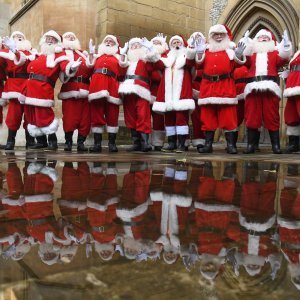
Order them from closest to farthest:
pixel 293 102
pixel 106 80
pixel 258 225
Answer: pixel 258 225 → pixel 293 102 → pixel 106 80

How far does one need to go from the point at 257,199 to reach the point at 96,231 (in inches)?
32.2

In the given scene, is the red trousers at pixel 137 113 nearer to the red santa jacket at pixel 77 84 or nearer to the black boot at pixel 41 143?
the red santa jacket at pixel 77 84

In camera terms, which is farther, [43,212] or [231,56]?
[231,56]


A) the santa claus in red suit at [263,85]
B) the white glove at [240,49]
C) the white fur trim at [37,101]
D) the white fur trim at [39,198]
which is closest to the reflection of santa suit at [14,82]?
the white fur trim at [37,101]

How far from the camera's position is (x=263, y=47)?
200 inches

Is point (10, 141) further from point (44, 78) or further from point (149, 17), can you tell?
point (149, 17)

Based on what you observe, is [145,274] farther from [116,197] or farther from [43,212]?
[116,197]

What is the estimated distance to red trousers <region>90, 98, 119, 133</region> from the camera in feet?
18.1

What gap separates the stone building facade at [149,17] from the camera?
25.7 ft

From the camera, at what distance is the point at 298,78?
4.99 m

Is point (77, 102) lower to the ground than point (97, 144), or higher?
higher

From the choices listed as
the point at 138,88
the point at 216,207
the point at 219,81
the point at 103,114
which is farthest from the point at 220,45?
the point at 216,207

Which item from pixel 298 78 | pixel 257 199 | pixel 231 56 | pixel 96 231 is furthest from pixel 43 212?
pixel 298 78

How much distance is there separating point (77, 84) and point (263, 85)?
2.57 metres
